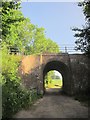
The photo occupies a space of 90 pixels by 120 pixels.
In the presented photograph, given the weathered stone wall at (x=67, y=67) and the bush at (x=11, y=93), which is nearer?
the bush at (x=11, y=93)

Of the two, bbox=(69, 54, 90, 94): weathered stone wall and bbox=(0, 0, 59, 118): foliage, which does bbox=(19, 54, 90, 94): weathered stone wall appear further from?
bbox=(0, 0, 59, 118): foliage

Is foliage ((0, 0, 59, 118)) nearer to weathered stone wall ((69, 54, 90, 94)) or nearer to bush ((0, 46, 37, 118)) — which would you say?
bush ((0, 46, 37, 118))

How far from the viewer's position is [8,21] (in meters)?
11.4

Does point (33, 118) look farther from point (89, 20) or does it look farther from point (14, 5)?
point (89, 20)

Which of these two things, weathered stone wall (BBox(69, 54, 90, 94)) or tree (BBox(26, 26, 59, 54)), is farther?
tree (BBox(26, 26, 59, 54))

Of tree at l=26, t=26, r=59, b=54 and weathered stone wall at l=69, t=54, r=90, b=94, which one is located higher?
tree at l=26, t=26, r=59, b=54

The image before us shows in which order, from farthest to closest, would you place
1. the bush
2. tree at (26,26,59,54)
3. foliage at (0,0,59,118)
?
tree at (26,26,59,54) → the bush → foliage at (0,0,59,118)

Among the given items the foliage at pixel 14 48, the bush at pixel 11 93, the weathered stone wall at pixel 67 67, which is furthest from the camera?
the weathered stone wall at pixel 67 67

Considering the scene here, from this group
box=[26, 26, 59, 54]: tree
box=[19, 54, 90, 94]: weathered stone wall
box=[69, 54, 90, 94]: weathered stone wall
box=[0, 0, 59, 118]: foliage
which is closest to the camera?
box=[0, 0, 59, 118]: foliage

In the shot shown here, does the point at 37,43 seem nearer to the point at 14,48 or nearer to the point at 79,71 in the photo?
the point at 14,48

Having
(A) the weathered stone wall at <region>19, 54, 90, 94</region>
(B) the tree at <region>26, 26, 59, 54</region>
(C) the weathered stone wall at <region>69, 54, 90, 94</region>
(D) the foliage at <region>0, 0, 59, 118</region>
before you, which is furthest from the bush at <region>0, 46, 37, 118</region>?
(B) the tree at <region>26, 26, 59, 54</region>

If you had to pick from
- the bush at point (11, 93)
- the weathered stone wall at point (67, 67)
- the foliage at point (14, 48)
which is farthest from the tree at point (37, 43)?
the bush at point (11, 93)

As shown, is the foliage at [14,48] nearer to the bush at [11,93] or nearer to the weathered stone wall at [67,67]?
the bush at [11,93]

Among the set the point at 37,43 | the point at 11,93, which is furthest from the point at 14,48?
the point at 11,93
